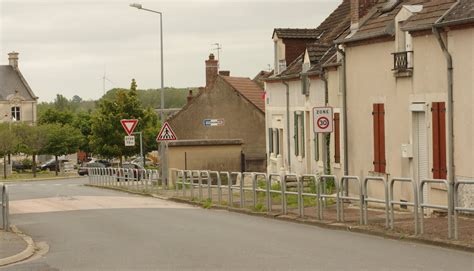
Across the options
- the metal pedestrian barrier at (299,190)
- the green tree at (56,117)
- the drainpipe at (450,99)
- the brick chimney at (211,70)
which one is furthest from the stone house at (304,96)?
the green tree at (56,117)

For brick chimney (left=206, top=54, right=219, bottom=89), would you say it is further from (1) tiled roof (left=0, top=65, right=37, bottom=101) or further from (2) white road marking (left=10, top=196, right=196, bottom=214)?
(1) tiled roof (left=0, top=65, right=37, bottom=101)

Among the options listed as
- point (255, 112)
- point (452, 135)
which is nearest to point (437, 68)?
point (452, 135)

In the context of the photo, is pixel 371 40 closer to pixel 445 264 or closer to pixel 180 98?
pixel 445 264

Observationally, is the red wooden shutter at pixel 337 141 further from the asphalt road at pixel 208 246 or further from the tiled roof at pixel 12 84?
the tiled roof at pixel 12 84

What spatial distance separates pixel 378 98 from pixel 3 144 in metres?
62.5

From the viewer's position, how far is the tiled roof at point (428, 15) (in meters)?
19.9

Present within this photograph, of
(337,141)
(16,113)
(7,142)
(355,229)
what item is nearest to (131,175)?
(337,141)

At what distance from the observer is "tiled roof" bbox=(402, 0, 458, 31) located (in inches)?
783

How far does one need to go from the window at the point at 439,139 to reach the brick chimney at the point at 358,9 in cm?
672

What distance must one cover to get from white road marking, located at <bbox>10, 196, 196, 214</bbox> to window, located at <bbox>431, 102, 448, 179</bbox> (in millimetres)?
9107

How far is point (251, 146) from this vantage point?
55781 mm

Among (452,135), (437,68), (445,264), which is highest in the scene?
(437,68)

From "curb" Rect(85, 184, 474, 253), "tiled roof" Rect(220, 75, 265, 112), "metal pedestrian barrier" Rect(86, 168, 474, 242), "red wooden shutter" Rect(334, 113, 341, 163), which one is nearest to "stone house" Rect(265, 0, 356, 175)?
"red wooden shutter" Rect(334, 113, 341, 163)

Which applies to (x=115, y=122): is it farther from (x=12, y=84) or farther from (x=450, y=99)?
(x=450, y=99)
